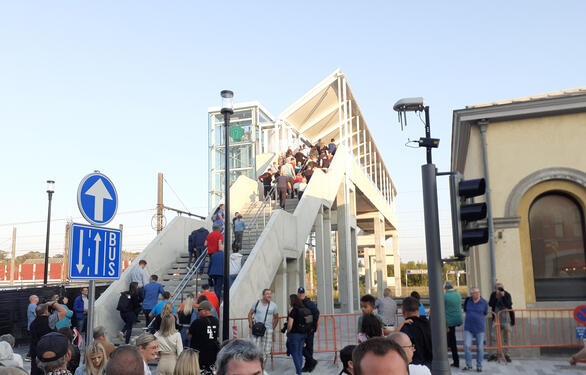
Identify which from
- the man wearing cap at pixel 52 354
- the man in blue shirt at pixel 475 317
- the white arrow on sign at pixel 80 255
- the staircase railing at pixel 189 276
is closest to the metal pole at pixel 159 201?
the staircase railing at pixel 189 276

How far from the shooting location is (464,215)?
592 centimetres

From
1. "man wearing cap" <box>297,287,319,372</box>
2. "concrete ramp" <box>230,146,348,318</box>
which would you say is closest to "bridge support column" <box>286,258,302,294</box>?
"concrete ramp" <box>230,146,348,318</box>

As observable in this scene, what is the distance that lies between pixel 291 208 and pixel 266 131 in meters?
10.9

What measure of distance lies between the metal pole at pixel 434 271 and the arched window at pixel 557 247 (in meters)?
7.85

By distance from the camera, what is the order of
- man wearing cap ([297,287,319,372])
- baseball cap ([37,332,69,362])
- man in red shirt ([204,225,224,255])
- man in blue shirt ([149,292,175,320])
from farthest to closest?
man in red shirt ([204,225,224,255]) < man in blue shirt ([149,292,175,320]) < man wearing cap ([297,287,319,372]) < baseball cap ([37,332,69,362])

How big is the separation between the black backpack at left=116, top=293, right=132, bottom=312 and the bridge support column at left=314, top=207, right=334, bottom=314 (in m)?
10.3

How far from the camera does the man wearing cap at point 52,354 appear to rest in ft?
13.0

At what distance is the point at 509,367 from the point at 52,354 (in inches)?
379

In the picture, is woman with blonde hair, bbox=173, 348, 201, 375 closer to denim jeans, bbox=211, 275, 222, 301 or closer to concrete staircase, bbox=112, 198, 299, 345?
concrete staircase, bbox=112, 198, 299, 345

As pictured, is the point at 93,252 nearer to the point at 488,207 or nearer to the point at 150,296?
the point at 150,296

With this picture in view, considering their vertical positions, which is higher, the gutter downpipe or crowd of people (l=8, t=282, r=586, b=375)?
the gutter downpipe

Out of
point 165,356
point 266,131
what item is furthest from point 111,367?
point 266,131

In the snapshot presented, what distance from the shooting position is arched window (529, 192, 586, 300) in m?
12.4

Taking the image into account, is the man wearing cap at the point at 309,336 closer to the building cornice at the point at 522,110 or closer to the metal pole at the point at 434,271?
the metal pole at the point at 434,271
